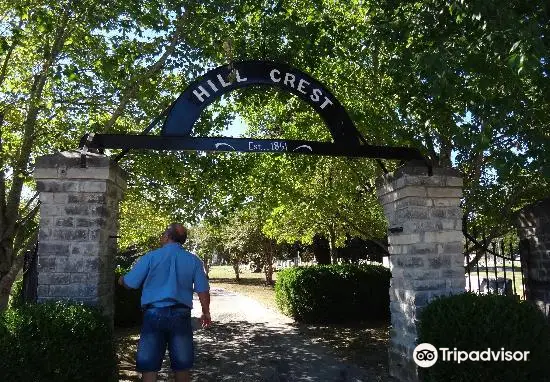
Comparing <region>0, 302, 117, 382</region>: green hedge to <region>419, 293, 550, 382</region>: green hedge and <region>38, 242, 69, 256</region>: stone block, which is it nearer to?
<region>38, 242, 69, 256</region>: stone block

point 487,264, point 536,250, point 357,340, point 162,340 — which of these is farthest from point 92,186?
point 357,340

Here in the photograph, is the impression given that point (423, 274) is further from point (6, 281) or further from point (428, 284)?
point (6, 281)

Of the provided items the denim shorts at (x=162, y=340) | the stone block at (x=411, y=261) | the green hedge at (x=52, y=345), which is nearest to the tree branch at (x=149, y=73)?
the green hedge at (x=52, y=345)

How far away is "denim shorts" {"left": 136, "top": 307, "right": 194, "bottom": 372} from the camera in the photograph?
4492mm

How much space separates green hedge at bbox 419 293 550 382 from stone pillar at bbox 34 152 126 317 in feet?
12.2

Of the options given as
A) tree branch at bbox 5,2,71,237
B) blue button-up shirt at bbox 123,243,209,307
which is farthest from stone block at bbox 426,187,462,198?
tree branch at bbox 5,2,71,237

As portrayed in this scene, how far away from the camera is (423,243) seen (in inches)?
227

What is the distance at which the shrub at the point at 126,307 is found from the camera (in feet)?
38.3

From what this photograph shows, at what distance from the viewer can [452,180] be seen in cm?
596

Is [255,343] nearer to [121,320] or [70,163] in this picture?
[121,320]

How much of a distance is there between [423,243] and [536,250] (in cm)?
267

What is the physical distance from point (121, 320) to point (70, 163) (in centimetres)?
769

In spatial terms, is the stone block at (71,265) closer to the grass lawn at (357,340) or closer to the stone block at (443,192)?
the stone block at (443,192)

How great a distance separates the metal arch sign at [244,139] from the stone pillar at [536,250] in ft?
8.17
